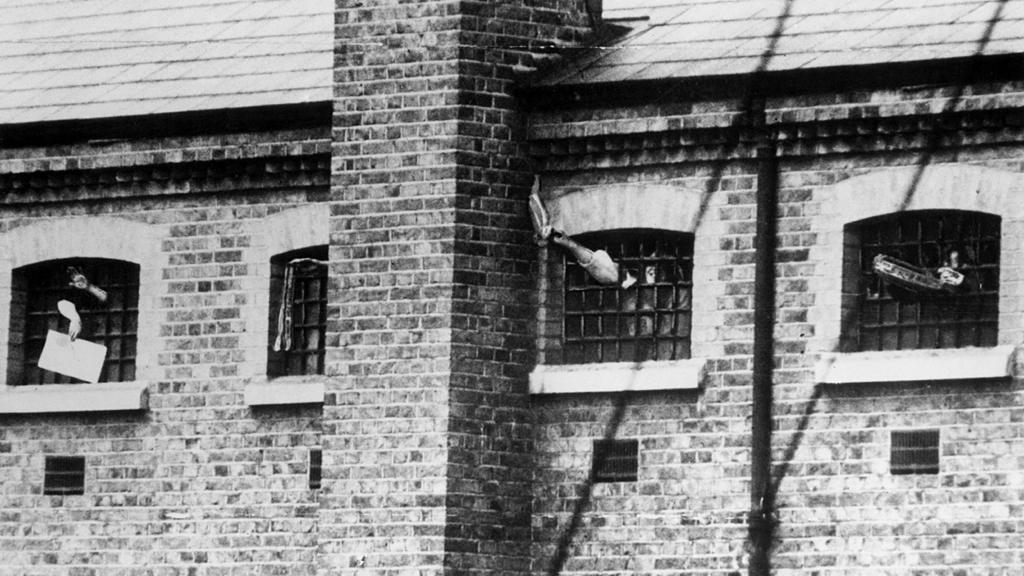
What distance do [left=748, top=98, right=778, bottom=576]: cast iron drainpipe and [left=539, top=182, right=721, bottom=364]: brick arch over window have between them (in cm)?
36

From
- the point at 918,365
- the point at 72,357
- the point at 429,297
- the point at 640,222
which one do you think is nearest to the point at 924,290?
the point at 918,365

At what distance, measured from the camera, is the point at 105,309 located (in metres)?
21.3

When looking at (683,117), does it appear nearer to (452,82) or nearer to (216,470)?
(452,82)

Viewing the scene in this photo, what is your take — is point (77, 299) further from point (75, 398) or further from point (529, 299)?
point (529, 299)

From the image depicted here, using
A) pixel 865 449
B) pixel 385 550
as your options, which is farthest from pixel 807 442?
pixel 385 550

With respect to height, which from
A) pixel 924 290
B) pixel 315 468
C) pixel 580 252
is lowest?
pixel 315 468

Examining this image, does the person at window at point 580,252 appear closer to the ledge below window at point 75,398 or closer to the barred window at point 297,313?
the barred window at point 297,313

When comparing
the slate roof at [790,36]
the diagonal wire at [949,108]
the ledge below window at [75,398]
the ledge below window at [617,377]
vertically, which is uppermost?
the slate roof at [790,36]

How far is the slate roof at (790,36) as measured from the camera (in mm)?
18562

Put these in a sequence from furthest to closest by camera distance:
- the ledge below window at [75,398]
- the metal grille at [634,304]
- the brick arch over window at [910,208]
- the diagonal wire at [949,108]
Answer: the ledge below window at [75,398] → the metal grille at [634,304] → the diagonal wire at [949,108] → the brick arch over window at [910,208]

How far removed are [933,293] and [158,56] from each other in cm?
709

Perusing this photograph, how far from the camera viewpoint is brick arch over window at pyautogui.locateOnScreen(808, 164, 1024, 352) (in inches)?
712

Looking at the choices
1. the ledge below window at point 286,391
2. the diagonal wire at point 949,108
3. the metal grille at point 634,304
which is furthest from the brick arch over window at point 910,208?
the ledge below window at point 286,391

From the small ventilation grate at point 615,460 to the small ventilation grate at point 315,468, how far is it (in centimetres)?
219
